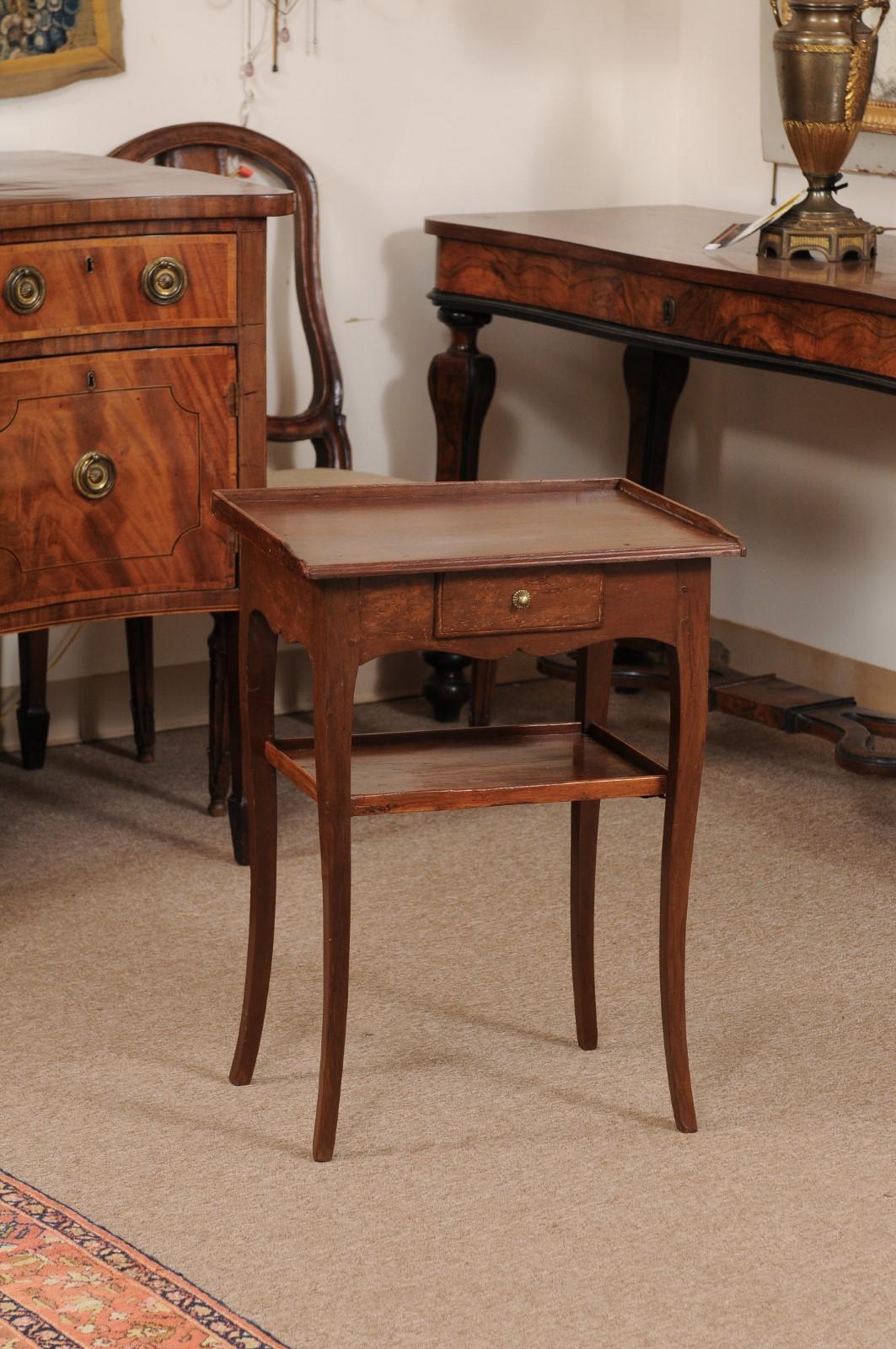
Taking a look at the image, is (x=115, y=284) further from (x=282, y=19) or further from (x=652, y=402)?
(x=652, y=402)

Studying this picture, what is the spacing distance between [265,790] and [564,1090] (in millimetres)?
602

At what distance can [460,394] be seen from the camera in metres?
3.95

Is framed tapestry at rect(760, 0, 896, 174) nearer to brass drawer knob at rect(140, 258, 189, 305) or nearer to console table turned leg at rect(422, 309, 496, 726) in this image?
console table turned leg at rect(422, 309, 496, 726)

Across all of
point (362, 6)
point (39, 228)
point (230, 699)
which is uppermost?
point (362, 6)

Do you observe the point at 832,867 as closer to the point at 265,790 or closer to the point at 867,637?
the point at 867,637

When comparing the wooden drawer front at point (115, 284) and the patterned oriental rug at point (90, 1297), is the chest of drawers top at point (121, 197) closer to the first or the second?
the wooden drawer front at point (115, 284)

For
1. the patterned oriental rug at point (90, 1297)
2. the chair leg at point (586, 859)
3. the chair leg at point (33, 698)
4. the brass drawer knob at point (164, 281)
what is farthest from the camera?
the chair leg at point (33, 698)

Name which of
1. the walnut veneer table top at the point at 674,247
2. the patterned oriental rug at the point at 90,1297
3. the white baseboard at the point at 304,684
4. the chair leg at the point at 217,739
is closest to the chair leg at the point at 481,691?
the white baseboard at the point at 304,684

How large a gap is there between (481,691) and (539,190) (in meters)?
1.26

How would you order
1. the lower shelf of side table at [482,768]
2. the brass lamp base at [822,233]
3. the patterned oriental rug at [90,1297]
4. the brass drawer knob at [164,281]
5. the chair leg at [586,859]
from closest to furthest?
the patterned oriental rug at [90,1297]
the lower shelf of side table at [482,768]
the chair leg at [586,859]
the brass drawer knob at [164,281]
the brass lamp base at [822,233]

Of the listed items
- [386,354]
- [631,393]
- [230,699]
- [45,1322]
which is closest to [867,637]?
[631,393]

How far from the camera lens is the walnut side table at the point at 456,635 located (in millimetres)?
2129

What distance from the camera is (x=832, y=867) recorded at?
3389 millimetres

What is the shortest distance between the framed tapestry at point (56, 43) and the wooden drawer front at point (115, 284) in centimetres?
92
